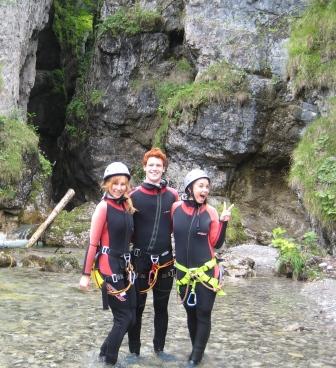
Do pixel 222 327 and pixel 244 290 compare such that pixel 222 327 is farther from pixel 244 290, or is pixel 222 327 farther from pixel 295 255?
pixel 295 255

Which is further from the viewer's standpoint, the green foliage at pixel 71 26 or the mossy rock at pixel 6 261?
the green foliage at pixel 71 26

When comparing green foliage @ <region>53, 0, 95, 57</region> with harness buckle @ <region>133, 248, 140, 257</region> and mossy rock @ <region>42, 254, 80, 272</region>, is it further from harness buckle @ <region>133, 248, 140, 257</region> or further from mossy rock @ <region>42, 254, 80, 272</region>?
harness buckle @ <region>133, 248, 140, 257</region>

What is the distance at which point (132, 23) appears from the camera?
23.4 meters

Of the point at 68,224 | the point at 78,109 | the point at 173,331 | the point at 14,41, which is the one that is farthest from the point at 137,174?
the point at 173,331

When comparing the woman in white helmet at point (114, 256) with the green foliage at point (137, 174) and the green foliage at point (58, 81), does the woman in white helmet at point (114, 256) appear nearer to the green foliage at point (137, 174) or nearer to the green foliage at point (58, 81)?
the green foliage at point (137, 174)

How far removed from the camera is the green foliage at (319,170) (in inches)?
452

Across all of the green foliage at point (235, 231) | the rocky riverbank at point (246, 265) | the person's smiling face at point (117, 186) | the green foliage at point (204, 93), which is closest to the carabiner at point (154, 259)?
the person's smiling face at point (117, 186)

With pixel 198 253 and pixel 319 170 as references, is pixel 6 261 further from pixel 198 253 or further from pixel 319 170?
pixel 198 253

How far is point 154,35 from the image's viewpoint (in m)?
23.4

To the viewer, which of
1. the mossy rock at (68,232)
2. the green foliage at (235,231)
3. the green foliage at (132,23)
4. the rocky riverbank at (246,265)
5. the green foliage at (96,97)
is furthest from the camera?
the green foliage at (96,97)

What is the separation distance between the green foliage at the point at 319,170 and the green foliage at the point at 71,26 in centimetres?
1713

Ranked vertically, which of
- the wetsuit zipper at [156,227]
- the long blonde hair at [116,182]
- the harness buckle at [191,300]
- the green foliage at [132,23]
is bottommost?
the harness buckle at [191,300]

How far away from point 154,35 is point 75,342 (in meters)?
19.4

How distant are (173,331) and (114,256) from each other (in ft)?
6.91
